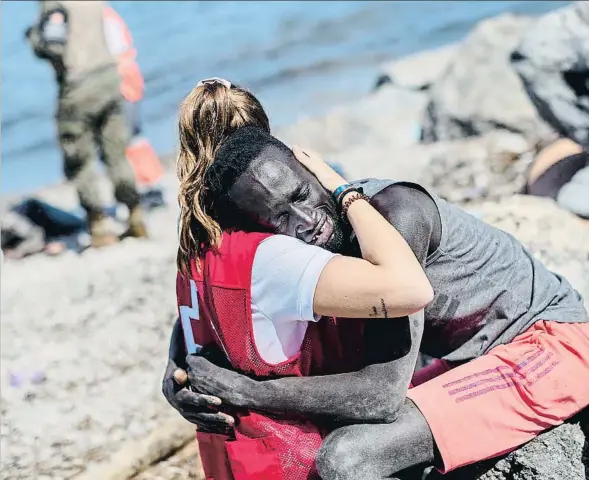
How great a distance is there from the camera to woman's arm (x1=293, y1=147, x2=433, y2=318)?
2379 millimetres

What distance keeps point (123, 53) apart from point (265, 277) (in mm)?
6126

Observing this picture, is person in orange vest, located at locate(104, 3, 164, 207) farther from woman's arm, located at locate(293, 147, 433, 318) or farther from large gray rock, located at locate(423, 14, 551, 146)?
woman's arm, located at locate(293, 147, 433, 318)

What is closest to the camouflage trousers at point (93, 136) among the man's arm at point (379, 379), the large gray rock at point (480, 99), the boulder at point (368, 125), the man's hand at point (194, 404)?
the large gray rock at point (480, 99)

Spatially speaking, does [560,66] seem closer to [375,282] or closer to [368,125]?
[375,282]

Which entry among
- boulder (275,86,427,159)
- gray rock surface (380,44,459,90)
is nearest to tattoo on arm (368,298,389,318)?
boulder (275,86,427,159)

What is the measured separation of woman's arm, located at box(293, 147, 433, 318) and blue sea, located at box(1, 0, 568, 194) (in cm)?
1149

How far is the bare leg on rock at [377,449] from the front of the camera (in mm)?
2559

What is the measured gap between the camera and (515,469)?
2.91 m

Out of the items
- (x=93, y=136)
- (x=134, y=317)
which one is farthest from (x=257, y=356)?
(x=93, y=136)

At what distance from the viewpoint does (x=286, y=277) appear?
8.08 feet

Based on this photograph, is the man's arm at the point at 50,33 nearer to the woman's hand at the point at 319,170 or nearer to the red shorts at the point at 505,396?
the woman's hand at the point at 319,170

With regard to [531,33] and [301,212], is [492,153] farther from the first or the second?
[301,212]

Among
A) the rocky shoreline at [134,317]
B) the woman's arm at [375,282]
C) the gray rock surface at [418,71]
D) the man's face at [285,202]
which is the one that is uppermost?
the man's face at [285,202]

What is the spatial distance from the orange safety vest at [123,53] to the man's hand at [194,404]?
526 centimetres
